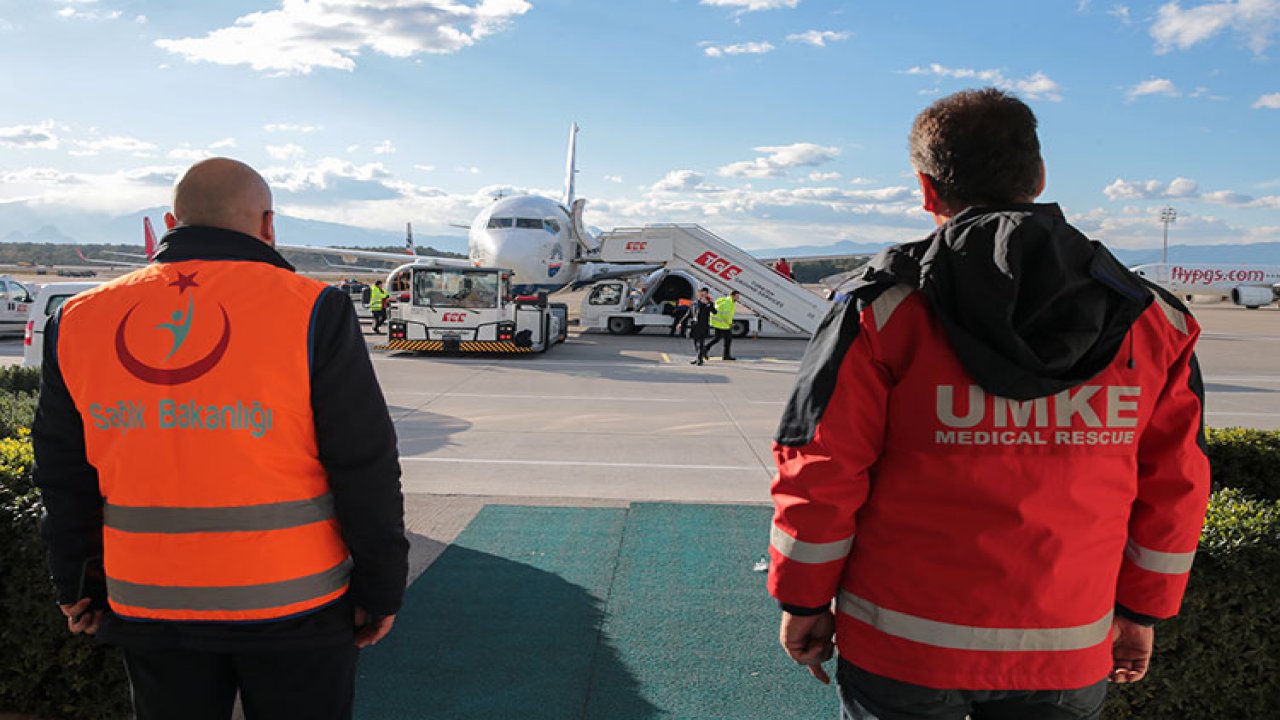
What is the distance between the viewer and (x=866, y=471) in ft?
6.42

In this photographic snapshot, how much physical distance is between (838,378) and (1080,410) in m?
0.53

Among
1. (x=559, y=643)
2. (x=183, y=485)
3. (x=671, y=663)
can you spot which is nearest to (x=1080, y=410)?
(x=183, y=485)

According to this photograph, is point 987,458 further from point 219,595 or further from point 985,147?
point 219,595

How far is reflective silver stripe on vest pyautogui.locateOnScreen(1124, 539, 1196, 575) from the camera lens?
2.00m

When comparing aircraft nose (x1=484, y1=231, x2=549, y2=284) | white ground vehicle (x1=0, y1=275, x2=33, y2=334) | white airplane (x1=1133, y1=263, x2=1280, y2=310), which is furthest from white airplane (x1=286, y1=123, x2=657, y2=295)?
white airplane (x1=1133, y1=263, x2=1280, y2=310)

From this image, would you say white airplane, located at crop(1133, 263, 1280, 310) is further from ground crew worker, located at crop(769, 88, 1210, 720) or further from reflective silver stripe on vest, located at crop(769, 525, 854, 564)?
reflective silver stripe on vest, located at crop(769, 525, 854, 564)

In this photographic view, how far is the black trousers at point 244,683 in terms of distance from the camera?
7.11 ft

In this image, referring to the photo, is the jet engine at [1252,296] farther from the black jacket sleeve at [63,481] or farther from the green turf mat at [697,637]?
the black jacket sleeve at [63,481]

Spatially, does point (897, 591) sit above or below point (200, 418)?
below

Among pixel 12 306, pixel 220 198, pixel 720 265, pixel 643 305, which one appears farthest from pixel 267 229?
pixel 643 305

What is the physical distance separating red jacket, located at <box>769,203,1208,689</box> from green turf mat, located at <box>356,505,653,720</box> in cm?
205

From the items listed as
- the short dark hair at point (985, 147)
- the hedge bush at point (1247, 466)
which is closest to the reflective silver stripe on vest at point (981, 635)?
the short dark hair at point (985, 147)

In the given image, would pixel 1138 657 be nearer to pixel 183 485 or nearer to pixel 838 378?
pixel 838 378

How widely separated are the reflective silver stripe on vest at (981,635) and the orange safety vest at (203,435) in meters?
1.44
